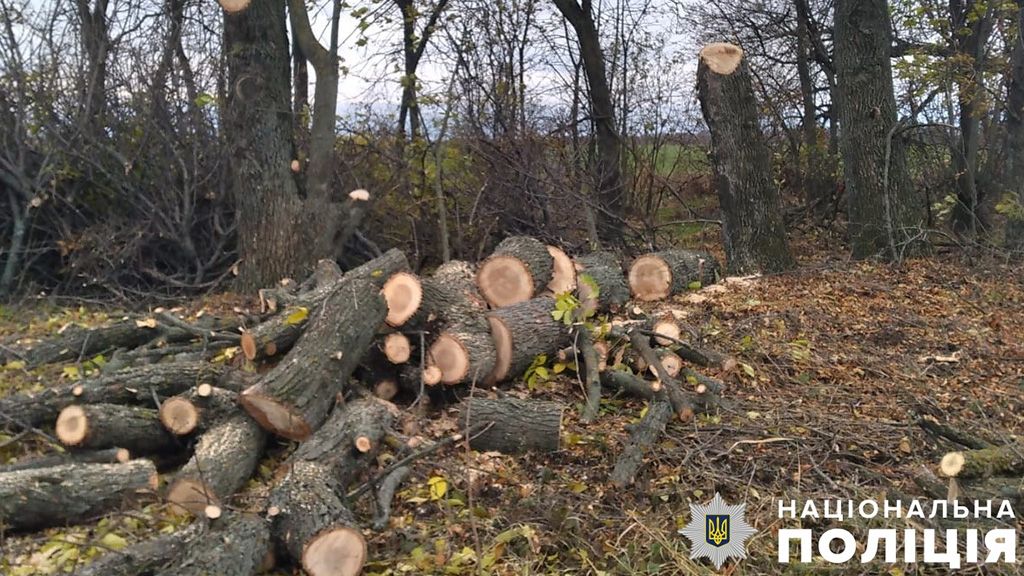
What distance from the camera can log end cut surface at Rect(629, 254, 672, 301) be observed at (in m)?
7.61

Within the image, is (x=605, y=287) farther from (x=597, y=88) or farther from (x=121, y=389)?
(x=597, y=88)

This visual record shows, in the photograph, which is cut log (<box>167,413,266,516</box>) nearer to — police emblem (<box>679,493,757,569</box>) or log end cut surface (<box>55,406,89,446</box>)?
log end cut surface (<box>55,406,89,446</box>)

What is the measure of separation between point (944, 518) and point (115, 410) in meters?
4.02

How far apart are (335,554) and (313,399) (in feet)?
3.88

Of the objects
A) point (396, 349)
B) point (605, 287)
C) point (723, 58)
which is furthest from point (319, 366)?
point (723, 58)

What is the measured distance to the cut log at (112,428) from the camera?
4.35 metres

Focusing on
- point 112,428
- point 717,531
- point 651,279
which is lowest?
point 717,531

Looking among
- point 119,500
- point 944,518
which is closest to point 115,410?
point 119,500

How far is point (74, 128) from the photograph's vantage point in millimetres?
9320

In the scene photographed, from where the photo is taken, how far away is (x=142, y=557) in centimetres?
339

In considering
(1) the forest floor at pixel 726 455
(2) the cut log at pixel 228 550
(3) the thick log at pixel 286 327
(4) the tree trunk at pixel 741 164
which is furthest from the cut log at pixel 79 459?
(4) the tree trunk at pixel 741 164

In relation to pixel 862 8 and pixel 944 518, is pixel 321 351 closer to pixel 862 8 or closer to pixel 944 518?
pixel 944 518

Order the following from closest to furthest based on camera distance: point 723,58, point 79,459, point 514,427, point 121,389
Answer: point 79,459, point 514,427, point 121,389, point 723,58

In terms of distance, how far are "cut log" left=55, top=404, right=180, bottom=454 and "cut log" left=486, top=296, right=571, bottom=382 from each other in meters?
1.93
